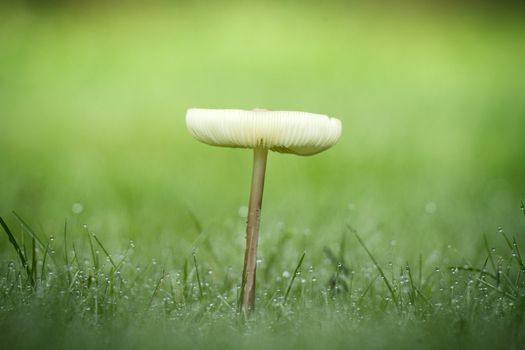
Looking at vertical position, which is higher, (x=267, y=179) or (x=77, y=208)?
(x=267, y=179)

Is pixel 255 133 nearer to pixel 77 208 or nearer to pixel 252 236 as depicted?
pixel 252 236

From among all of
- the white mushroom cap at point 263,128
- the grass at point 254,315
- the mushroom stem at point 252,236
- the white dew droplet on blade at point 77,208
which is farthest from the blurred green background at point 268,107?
the white mushroom cap at point 263,128

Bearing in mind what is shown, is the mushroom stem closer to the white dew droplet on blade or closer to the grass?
the grass

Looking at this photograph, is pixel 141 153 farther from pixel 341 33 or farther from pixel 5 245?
pixel 341 33

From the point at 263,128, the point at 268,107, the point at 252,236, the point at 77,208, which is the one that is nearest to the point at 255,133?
the point at 263,128

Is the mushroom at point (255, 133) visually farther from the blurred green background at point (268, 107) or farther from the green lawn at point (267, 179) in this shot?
the blurred green background at point (268, 107)

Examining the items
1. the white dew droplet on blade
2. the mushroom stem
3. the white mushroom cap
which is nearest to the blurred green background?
the white dew droplet on blade
